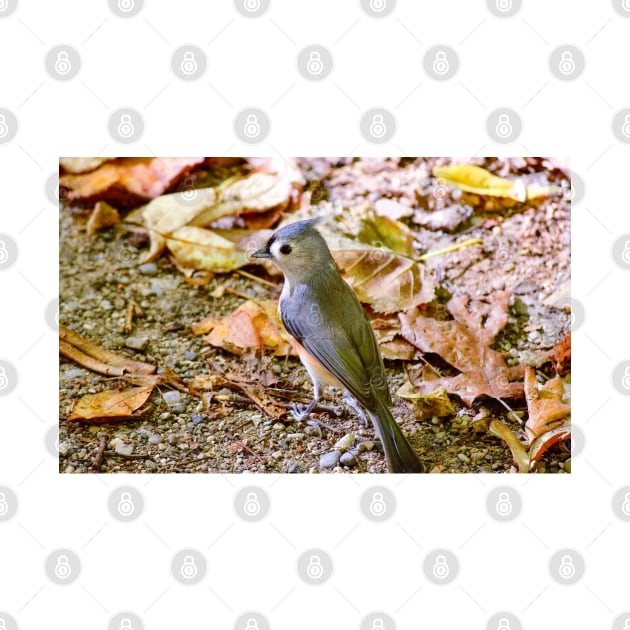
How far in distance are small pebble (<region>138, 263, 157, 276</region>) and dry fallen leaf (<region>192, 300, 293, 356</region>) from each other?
285mm

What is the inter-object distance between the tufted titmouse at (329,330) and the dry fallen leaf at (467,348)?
0.21 m

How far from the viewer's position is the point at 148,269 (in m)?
3.29

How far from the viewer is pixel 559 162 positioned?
314cm

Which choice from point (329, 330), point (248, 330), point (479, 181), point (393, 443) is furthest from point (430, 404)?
point (479, 181)

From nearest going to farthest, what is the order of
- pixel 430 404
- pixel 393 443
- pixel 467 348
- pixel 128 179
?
pixel 393 443 < pixel 430 404 < pixel 467 348 < pixel 128 179

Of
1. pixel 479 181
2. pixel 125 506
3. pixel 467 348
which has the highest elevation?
pixel 479 181

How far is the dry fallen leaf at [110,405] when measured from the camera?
302 centimetres

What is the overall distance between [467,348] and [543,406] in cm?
33

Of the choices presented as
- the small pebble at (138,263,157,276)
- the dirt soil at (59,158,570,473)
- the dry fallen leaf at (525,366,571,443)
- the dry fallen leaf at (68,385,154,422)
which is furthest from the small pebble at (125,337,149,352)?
the dry fallen leaf at (525,366,571,443)

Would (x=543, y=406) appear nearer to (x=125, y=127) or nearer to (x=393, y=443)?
(x=393, y=443)

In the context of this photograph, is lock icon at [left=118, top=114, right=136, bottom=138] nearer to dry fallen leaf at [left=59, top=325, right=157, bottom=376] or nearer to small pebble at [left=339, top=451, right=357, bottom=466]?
dry fallen leaf at [left=59, top=325, right=157, bottom=376]

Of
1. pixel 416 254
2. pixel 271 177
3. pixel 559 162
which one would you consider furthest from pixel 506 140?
pixel 271 177

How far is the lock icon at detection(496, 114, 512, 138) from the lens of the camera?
3.06 meters

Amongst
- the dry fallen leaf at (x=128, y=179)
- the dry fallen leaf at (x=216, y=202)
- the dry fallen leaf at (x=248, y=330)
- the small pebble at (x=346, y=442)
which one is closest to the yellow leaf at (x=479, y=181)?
the dry fallen leaf at (x=216, y=202)
